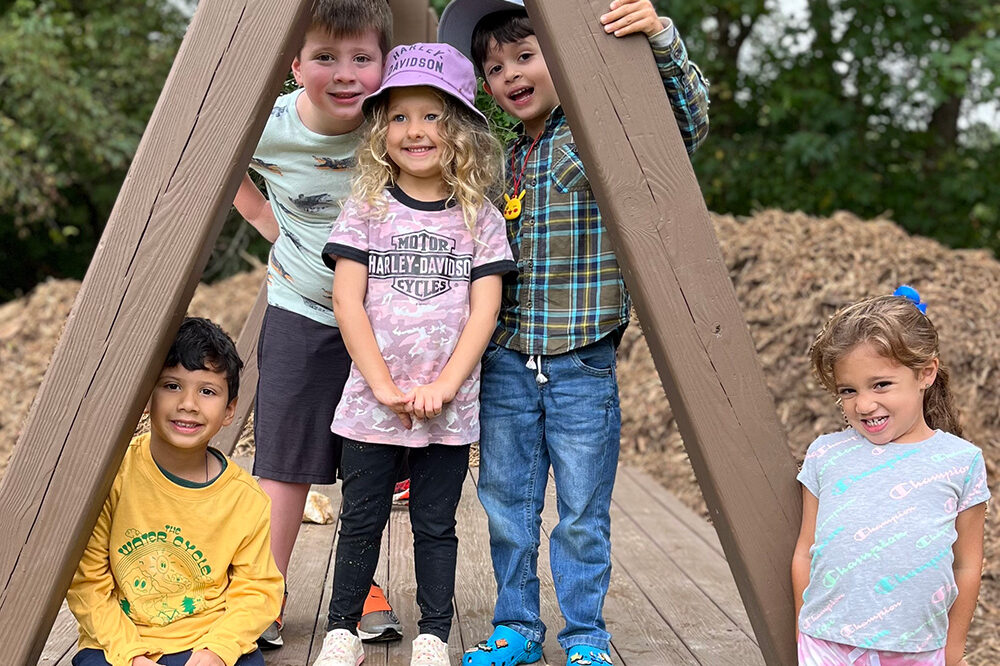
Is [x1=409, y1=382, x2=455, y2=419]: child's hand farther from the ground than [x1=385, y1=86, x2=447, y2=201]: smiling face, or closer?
closer

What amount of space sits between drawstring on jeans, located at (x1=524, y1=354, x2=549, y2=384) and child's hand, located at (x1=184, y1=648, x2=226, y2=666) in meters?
0.94

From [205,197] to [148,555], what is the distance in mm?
754

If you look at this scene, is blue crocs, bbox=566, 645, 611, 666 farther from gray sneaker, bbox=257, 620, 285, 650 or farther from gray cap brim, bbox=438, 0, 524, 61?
gray cap brim, bbox=438, 0, 524, 61

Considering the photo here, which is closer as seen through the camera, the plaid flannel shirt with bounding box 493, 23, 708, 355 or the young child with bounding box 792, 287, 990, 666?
the young child with bounding box 792, 287, 990, 666

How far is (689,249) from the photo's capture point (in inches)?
87.9

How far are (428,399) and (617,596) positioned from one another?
1.27m

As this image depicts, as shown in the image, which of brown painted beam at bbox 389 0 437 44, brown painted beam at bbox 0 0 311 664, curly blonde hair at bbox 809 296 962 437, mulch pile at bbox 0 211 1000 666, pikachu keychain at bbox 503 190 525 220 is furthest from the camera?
mulch pile at bbox 0 211 1000 666

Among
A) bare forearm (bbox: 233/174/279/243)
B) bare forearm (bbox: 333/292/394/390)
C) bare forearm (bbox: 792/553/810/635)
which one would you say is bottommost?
bare forearm (bbox: 792/553/810/635)

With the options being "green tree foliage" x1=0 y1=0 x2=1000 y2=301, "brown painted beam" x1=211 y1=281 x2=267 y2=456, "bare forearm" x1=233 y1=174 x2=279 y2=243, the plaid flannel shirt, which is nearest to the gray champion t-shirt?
the plaid flannel shirt

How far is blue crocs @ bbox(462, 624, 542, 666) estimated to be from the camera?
267cm

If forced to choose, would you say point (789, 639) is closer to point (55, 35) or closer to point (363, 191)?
point (363, 191)

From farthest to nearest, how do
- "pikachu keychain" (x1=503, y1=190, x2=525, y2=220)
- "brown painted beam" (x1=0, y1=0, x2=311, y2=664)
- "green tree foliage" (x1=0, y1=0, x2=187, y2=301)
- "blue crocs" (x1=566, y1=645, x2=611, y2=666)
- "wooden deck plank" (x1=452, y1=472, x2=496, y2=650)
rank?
1. "green tree foliage" (x1=0, y1=0, x2=187, y2=301)
2. "wooden deck plank" (x1=452, y1=472, x2=496, y2=650)
3. "pikachu keychain" (x1=503, y1=190, x2=525, y2=220)
4. "blue crocs" (x1=566, y1=645, x2=611, y2=666)
5. "brown painted beam" (x1=0, y1=0, x2=311, y2=664)

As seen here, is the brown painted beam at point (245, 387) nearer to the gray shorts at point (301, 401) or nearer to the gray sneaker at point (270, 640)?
the gray shorts at point (301, 401)

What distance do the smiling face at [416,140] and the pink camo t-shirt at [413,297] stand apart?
0.06 m
